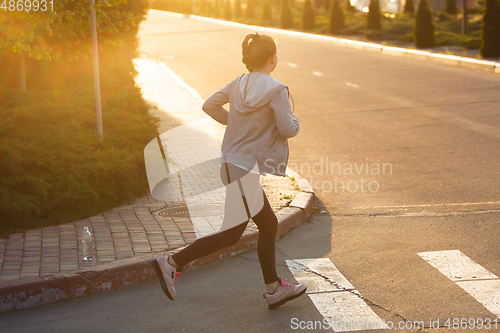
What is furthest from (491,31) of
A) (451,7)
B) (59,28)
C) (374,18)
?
(451,7)

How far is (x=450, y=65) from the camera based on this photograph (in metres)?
20.2

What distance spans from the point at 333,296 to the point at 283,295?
478 millimetres

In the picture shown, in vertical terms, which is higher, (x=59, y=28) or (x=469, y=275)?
(x=59, y=28)

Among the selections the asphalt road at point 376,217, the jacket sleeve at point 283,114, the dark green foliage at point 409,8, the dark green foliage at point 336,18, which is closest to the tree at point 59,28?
the asphalt road at point 376,217

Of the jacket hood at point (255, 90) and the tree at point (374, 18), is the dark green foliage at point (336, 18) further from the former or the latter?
the jacket hood at point (255, 90)

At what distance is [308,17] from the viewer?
40469mm

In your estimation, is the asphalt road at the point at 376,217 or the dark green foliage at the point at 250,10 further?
the dark green foliage at the point at 250,10

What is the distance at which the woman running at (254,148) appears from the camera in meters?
4.02

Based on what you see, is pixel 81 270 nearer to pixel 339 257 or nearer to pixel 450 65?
pixel 339 257

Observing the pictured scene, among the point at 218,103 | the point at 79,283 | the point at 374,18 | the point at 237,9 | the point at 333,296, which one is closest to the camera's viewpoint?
the point at 218,103

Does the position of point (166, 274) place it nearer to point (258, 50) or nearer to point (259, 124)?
point (259, 124)

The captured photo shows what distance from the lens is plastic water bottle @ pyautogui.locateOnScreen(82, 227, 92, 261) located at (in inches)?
200

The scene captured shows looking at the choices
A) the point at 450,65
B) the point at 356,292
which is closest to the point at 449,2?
the point at 450,65

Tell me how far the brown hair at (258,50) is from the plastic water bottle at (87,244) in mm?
2155
